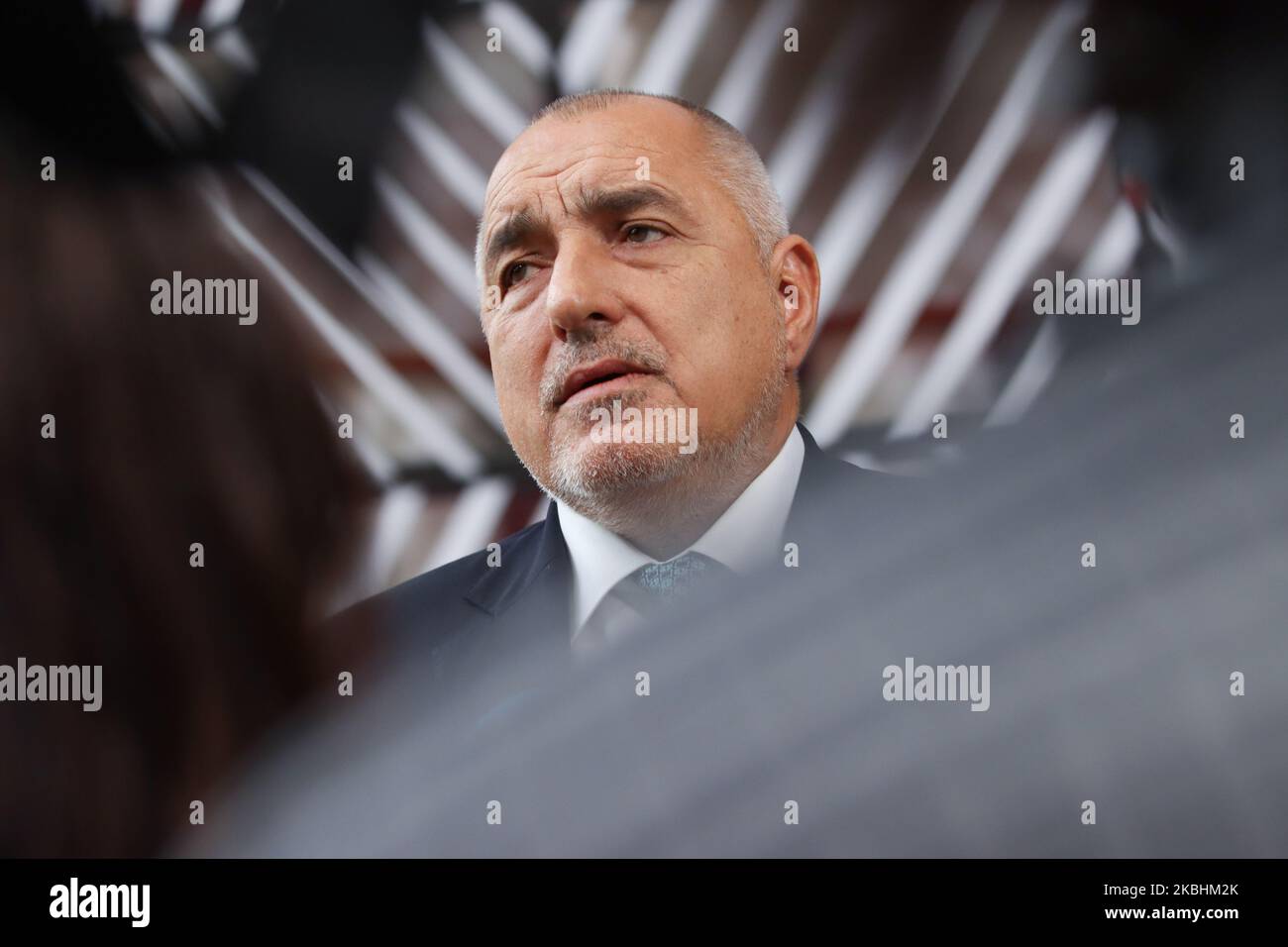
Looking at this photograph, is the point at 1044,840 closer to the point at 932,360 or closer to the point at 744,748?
the point at 744,748

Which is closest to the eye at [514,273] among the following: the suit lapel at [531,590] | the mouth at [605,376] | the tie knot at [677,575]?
the mouth at [605,376]

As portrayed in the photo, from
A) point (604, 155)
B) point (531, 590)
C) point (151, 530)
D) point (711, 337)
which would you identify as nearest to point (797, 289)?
point (711, 337)

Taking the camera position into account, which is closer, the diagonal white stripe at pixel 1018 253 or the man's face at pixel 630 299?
the man's face at pixel 630 299

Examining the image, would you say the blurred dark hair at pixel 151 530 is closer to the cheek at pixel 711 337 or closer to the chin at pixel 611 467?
the chin at pixel 611 467

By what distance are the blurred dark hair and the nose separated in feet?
1.81

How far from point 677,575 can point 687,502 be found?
0.14 m

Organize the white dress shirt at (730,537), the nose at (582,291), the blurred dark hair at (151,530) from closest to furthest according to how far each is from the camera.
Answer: the nose at (582,291)
the white dress shirt at (730,537)
the blurred dark hair at (151,530)

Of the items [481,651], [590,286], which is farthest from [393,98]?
[481,651]

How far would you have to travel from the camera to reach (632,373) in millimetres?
1999

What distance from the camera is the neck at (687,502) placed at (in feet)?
6.74

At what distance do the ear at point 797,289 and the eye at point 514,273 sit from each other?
0.46 meters

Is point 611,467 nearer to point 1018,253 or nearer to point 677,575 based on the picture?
point 677,575

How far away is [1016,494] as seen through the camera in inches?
84.0

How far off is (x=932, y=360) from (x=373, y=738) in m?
1.30
